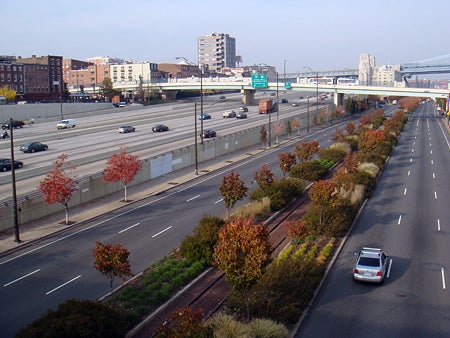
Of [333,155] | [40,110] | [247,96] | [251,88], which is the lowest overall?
[333,155]

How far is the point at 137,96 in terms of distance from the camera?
404 feet

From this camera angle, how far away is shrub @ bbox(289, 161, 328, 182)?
37312mm

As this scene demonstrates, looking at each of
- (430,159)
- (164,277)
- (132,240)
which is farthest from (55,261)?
(430,159)

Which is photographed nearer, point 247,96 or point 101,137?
point 101,137

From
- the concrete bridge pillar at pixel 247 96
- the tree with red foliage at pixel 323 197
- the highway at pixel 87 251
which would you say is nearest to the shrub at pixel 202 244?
the highway at pixel 87 251

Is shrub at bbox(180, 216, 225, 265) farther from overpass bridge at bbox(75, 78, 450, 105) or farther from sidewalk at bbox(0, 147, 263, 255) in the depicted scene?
overpass bridge at bbox(75, 78, 450, 105)

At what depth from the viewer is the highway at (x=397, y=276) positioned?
15.0 m

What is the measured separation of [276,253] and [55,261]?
880cm

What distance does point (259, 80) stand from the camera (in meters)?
102

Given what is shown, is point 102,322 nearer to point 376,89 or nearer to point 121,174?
point 121,174

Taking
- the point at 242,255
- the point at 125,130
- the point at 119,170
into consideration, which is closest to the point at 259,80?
the point at 125,130

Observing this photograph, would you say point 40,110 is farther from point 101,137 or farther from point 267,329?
point 267,329

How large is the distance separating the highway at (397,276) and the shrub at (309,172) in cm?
431

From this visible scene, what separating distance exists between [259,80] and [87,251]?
274 ft
